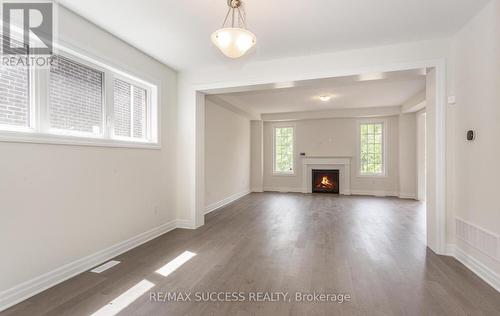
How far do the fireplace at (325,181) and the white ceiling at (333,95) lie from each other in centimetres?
210

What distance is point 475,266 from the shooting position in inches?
101

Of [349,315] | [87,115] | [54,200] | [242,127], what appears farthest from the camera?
[242,127]

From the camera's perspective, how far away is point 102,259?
282cm

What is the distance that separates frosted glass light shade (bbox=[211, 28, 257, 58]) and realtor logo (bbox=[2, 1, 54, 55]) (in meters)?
1.64

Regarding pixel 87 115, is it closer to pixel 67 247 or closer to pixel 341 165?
pixel 67 247

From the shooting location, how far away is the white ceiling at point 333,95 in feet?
15.5

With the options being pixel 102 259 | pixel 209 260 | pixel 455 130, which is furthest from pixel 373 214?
pixel 102 259

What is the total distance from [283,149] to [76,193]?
676cm

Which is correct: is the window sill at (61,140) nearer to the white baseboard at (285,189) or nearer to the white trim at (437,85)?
the white trim at (437,85)

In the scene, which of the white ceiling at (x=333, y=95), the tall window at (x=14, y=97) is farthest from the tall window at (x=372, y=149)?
the tall window at (x=14, y=97)

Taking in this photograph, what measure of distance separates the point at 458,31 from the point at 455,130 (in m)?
1.16

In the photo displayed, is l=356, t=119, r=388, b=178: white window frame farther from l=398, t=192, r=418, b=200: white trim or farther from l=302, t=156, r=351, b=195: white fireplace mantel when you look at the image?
l=398, t=192, r=418, b=200: white trim

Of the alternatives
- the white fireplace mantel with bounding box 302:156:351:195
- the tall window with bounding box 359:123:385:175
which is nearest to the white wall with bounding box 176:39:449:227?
the white fireplace mantel with bounding box 302:156:351:195

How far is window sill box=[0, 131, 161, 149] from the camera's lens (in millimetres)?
2024
